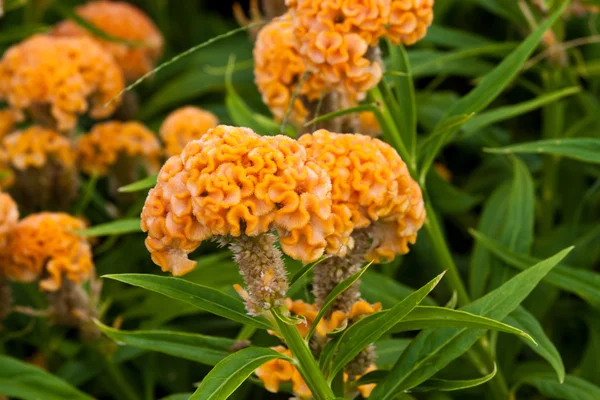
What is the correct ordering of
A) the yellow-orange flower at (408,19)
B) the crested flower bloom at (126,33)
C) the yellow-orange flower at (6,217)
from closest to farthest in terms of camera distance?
the yellow-orange flower at (408,19), the yellow-orange flower at (6,217), the crested flower bloom at (126,33)

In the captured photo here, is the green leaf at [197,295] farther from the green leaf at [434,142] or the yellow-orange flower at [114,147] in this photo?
the yellow-orange flower at [114,147]

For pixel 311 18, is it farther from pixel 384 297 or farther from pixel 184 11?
pixel 184 11

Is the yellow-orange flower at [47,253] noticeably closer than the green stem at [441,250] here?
No

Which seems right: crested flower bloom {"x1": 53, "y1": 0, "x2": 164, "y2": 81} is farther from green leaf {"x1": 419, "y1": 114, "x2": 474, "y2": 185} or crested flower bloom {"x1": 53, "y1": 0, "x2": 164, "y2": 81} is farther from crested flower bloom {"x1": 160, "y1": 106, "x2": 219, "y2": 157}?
green leaf {"x1": 419, "y1": 114, "x2": 474, "y2": 185}

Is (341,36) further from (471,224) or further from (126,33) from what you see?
(126,33)

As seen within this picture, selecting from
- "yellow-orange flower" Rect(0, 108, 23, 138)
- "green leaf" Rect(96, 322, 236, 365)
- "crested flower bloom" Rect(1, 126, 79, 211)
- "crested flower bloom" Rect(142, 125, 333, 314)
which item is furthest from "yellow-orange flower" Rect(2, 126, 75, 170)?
"crested flower bloom" Rect(142, 125, 333, 314)

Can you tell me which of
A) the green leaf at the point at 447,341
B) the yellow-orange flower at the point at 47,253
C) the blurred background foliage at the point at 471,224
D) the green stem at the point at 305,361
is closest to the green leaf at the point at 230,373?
the green stem at the point at 305,361
